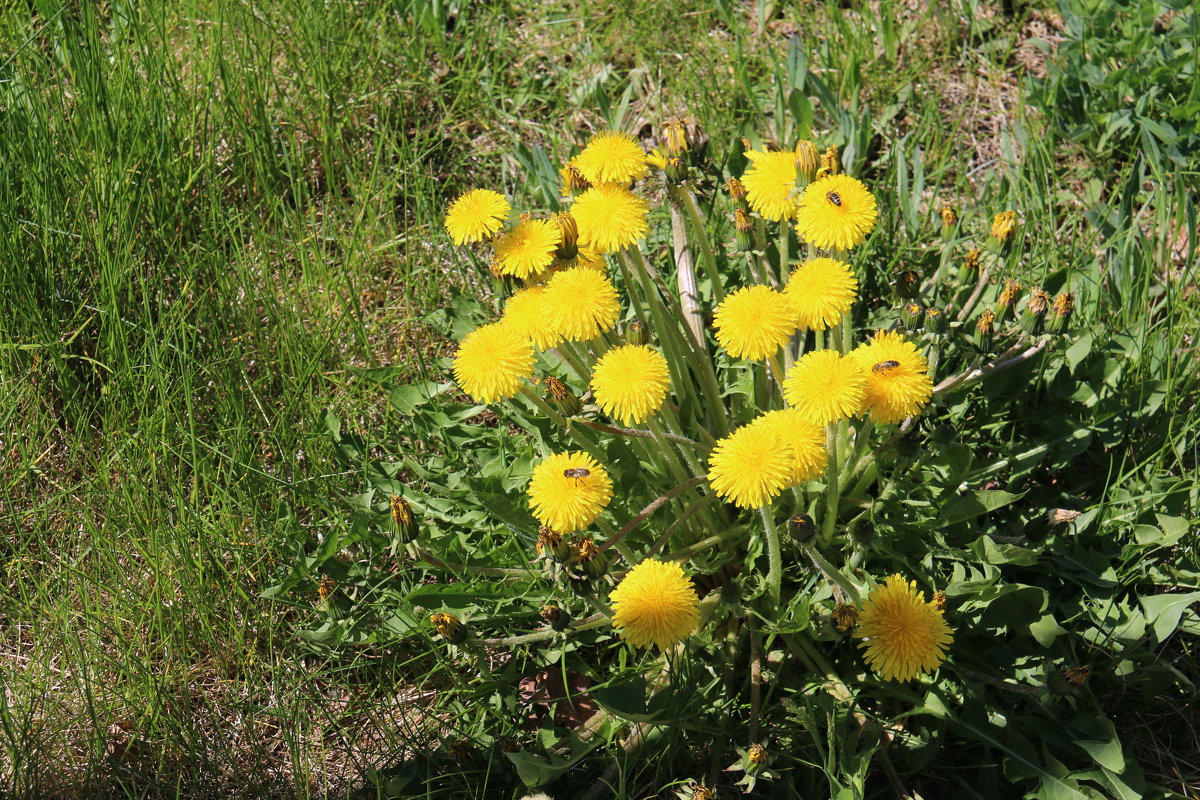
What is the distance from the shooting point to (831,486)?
1839 mm

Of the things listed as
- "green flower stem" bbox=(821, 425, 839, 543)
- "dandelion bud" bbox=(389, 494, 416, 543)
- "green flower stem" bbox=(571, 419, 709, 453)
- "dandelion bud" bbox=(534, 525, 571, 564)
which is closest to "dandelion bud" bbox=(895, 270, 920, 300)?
"green flower stem" bbox=(821, 425, 839, 543)

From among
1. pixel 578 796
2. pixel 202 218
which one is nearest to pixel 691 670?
pixel 578 796

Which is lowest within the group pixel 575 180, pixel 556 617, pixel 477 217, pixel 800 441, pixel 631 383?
pixel 556 617

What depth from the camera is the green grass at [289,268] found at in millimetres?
2084

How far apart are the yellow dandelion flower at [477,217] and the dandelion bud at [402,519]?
48 centimetres

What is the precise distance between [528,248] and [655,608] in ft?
2.19

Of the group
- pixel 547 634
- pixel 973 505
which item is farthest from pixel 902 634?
pixel 547 634

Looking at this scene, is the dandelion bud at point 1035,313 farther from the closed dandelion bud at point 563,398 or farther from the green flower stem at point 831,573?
the closed dandelion bud at point 563,398

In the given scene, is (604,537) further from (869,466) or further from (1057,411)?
(1057,411)

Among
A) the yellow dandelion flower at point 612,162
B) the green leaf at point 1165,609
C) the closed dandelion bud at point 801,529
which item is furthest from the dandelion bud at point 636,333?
the green leaf at point 1165,609

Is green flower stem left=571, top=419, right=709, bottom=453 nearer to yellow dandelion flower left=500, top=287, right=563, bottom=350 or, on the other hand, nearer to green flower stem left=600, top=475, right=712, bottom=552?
green flower stem left=600, top=475, right=712, bottom=552

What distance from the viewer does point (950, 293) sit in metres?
2.51

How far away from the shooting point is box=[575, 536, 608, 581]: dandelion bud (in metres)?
1.69

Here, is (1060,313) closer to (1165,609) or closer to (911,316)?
(911,316)
